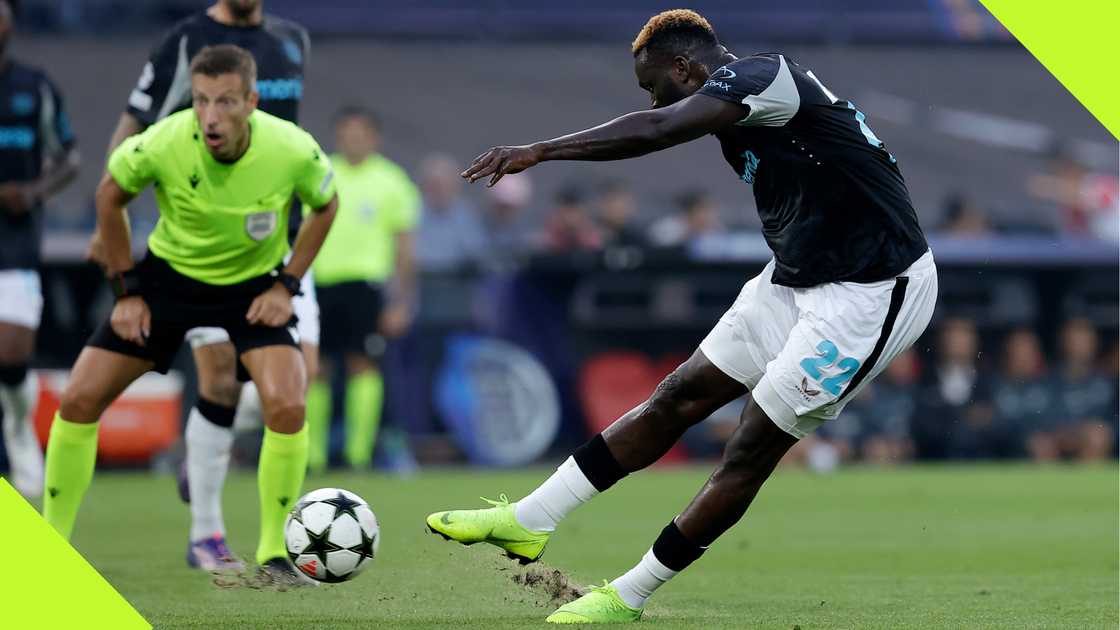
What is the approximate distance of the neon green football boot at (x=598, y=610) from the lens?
19.3ft

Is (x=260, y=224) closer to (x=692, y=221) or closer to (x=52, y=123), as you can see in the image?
(x=52, y=123)

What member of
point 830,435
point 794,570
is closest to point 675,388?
point 794,570

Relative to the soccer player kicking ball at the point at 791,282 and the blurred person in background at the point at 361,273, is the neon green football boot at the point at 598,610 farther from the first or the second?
the blurred person in background at the point at 361,273

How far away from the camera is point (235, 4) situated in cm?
792

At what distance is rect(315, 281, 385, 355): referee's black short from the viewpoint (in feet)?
45.1

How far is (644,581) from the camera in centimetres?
595

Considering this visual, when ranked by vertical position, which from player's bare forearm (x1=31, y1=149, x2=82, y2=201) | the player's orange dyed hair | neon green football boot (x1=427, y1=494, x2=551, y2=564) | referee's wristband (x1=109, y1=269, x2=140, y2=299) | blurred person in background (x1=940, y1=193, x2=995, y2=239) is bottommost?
blurred person in background (x1=940, y1=193, x2=995, y2=239)

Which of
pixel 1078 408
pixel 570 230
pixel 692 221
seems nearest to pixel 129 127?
pixel 570 230

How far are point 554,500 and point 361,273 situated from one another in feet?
25.6

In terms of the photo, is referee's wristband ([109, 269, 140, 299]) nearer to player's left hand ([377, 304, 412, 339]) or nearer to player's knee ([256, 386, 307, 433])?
player's knee ([256, 386, 307, 433])

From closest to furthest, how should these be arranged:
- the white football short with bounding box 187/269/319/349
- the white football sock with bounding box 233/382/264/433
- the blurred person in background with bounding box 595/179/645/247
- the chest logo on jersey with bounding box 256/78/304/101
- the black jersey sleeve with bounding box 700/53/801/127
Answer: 1. the black jersey sleeve with bounding box 700/53/801/127
2. the white football short with bounding box 187/269/319/349
3. the chest logo on jersey with bounding box 256/78/304/101
4. the white football sock with bounding box 233/382/264/433
5. the blurred person in background with bounding box 595/179/645/247

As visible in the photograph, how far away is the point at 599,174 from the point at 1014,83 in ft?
31.3

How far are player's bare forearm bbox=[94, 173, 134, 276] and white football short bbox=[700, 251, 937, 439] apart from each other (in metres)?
2.43

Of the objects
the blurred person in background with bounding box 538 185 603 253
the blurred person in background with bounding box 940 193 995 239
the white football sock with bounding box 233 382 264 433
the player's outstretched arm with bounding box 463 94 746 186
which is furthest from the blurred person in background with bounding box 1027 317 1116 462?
the player's outstretched arm with bounding box 463 94 746 186
